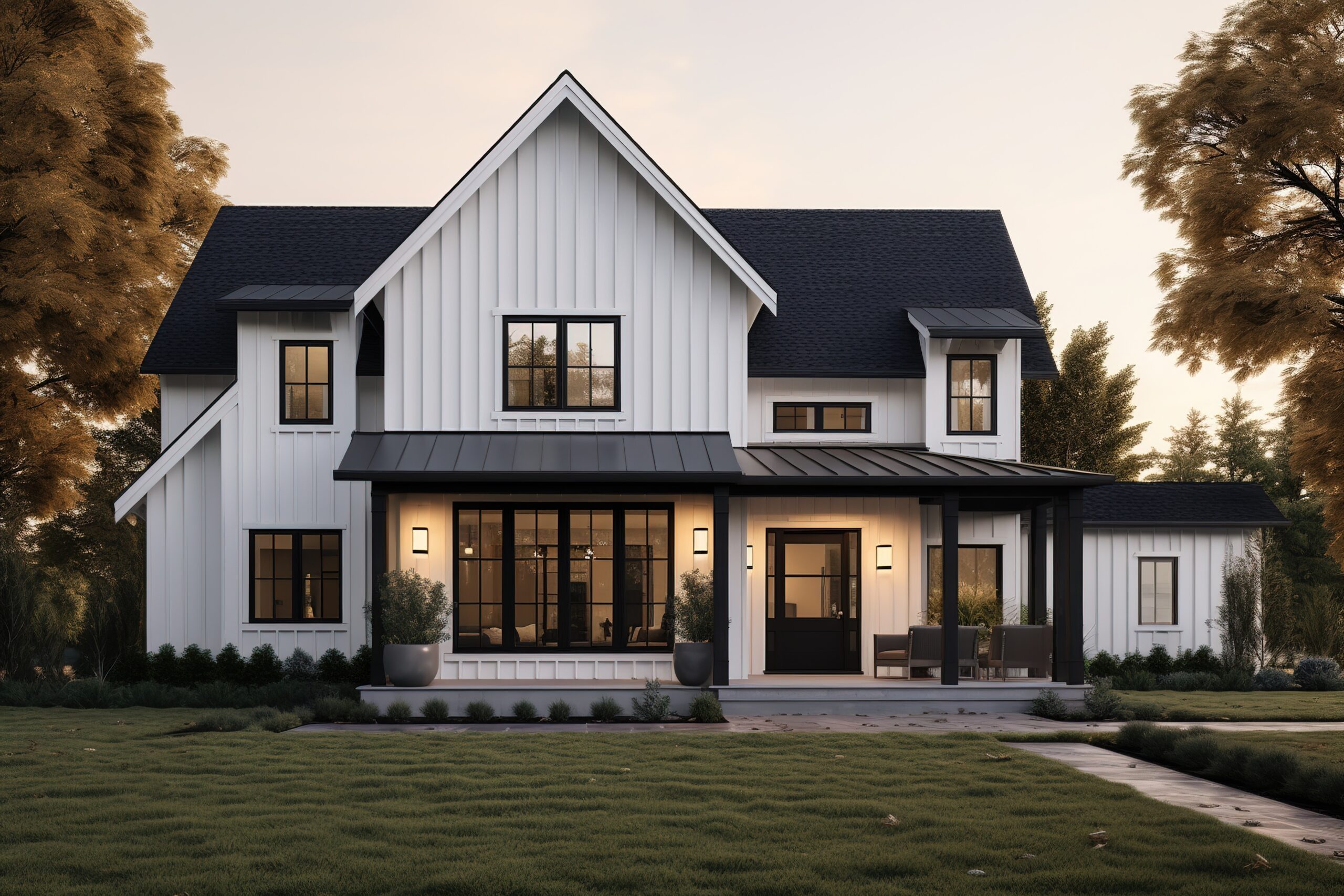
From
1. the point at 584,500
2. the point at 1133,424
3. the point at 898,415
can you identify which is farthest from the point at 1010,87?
the point at 1133,424

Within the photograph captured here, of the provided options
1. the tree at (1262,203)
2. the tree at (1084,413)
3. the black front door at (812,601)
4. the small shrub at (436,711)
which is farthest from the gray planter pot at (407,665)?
the tree at (1084,413)

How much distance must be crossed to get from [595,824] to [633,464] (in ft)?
26.5

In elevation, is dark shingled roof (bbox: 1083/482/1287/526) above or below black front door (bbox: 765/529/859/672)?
above

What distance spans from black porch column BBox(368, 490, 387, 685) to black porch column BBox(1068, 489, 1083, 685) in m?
9.65

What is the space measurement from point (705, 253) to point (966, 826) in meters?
10.9

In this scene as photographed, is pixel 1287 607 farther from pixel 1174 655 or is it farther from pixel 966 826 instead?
pixel 966 826

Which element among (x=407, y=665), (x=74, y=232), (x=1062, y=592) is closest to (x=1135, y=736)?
(x=1062, y=592)

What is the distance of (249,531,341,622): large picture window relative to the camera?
55.6ft

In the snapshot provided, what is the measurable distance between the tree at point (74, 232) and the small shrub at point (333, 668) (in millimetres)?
7838

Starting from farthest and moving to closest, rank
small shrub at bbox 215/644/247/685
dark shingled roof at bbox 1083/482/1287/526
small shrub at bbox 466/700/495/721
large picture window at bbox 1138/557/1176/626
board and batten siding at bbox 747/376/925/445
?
large picture window at bbox 1138/557/1176/626 < dark shingled roof at bbox 1083/482/1287/526 < board and batten siding at bbox 747/376/925/445 < small shrub at bbox 215/644/247/685 < small shrub at bbox 466/700/495/721

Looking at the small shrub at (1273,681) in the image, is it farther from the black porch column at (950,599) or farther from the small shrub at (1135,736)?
the small shrub at (1135,736)

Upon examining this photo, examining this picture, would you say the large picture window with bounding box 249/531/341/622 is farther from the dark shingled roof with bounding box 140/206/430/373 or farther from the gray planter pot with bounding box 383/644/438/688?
the dark shingled roof with bounding box 140/206/430/373

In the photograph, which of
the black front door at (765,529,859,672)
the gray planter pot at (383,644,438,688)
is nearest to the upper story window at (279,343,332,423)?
the gray planter pot at (383,644,438,688)

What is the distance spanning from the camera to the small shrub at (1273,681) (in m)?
18.5
